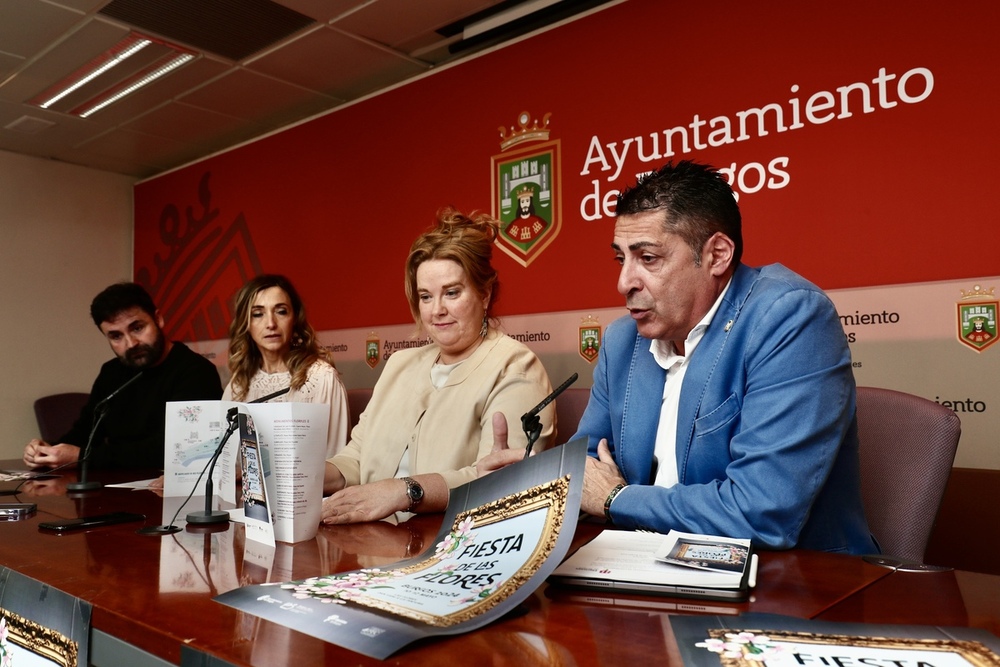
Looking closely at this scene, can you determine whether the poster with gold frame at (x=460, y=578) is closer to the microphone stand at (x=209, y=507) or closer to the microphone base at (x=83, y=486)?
the microphone stand at (x=209, y=507)

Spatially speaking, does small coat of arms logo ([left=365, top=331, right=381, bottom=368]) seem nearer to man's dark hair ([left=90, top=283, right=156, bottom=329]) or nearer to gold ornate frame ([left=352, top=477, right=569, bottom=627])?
man's dark hair ([left=90, top=283, right=156, bottom=329])

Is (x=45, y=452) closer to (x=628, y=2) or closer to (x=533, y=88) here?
(x=533, y=88)

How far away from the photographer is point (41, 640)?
1002 mm

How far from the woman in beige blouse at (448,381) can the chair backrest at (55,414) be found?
14.6 ft

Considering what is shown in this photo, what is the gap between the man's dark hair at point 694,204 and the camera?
61.2 inches

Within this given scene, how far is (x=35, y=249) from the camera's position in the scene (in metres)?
5.84

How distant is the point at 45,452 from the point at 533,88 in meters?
2.58

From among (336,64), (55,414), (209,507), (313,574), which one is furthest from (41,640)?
(55,414)

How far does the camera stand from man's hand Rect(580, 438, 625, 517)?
4.55ft

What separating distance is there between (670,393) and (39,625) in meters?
1.19

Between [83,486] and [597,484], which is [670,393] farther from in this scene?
[83,486]

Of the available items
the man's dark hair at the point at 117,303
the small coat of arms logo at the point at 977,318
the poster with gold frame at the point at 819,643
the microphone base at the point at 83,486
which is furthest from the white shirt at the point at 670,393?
the man's dark hair at the point at 117,303

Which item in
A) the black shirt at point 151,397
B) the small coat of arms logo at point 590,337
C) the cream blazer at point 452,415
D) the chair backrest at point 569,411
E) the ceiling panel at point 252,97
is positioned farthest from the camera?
the ceiling panel at point 252,97

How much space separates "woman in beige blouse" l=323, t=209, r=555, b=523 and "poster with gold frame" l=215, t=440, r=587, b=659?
0.85 metres
